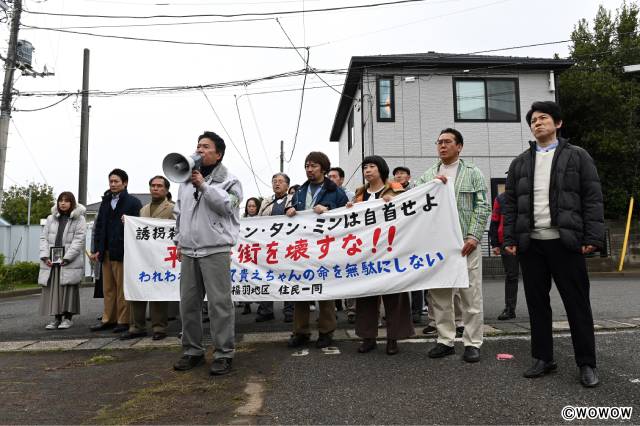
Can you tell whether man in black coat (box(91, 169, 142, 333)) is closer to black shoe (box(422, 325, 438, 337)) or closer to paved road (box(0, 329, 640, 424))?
paved road (box(0, 329, 640, 424))

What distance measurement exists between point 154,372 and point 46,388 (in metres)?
0.77

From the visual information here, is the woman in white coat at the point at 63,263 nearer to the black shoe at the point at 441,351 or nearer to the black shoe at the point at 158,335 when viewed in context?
the black shoe at the point at 158,335

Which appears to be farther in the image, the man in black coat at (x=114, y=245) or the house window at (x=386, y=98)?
the house window at (x=386, y=98)

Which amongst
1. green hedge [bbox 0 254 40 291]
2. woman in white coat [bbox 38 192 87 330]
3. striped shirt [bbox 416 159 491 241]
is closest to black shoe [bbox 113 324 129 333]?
woman in white coat [bbox 38 192 87 330]

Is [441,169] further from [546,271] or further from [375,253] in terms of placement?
[546,271]

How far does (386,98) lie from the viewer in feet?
49.3

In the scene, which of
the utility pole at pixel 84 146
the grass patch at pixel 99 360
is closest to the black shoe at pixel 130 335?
the grass patch at pixel 99 360

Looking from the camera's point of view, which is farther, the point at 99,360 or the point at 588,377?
the point at 99,360

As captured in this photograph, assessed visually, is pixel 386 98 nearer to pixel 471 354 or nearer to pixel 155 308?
pixel 155 308

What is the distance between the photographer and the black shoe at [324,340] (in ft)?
14.4

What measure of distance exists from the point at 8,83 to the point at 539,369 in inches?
613

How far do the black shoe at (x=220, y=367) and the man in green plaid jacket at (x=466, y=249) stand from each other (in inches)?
67.1

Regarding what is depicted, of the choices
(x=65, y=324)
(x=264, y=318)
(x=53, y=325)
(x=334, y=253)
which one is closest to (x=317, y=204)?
(x=334, y=253)

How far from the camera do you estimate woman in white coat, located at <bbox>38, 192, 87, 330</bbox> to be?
5859mm
